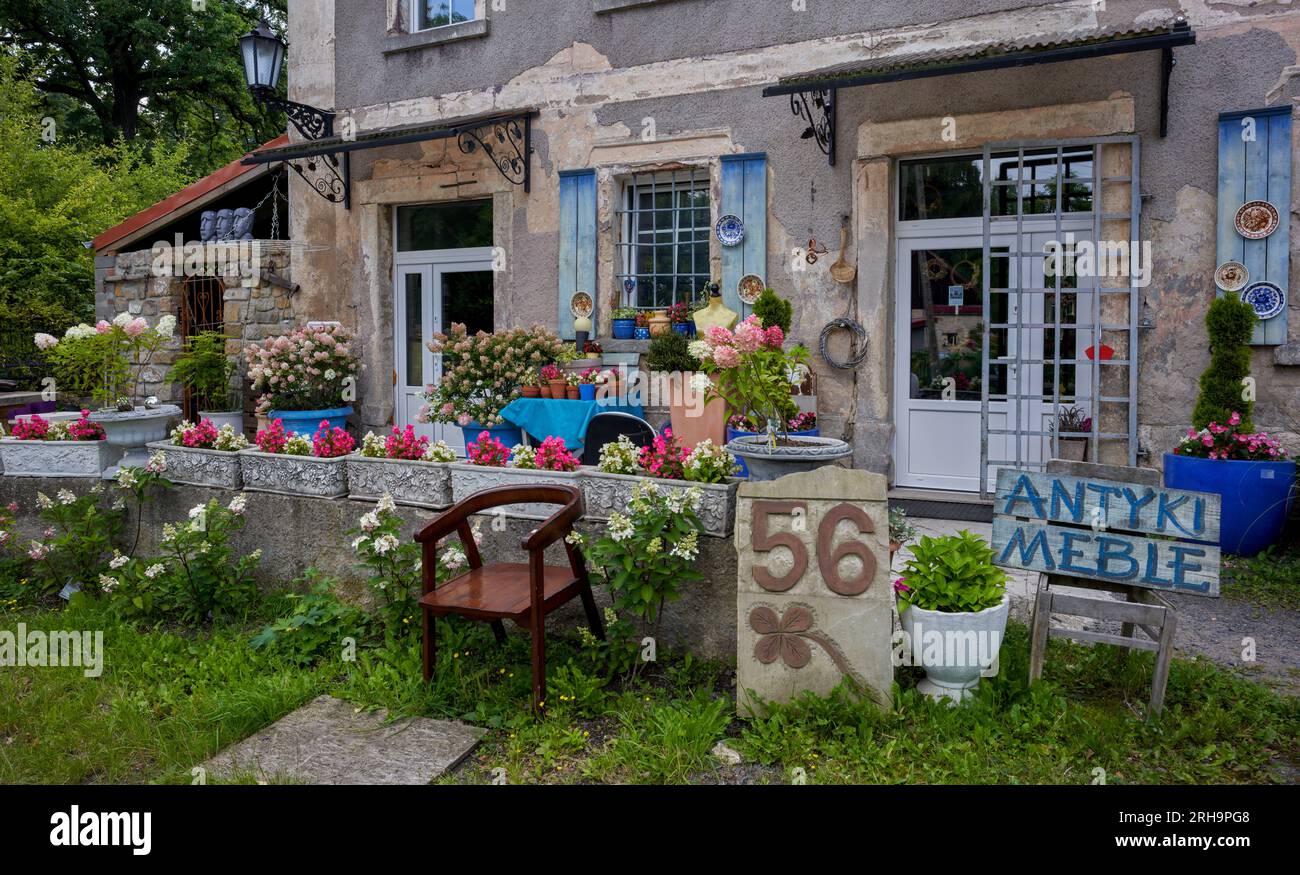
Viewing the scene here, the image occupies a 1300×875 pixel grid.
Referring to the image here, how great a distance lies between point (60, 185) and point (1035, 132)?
41.3 ft

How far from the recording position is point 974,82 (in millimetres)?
6285

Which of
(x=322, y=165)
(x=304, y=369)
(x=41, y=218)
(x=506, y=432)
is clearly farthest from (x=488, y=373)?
(x=41, y=218)

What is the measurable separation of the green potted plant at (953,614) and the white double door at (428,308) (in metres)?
5.87

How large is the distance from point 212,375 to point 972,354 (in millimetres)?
6985

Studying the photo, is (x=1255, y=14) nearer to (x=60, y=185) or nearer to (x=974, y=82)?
(x=974, y=82)

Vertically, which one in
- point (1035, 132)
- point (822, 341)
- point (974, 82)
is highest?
point (974, 82)

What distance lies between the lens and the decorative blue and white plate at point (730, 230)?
23.1 feet

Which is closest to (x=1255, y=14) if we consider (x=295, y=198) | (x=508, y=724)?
(x=508, y=724)

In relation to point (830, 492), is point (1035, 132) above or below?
above

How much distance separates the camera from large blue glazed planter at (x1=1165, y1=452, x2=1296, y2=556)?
17.4ft

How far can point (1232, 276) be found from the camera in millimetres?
5660

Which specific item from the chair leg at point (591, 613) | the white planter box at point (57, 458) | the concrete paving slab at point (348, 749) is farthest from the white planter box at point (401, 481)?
the white planter box at point (57, 458)

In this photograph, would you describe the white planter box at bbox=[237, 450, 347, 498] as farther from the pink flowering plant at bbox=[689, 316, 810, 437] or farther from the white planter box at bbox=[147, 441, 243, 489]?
the pink flowering plant at bbox=[689, 316, 810, 437]

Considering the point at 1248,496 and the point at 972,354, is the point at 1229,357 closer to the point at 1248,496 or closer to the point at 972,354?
the point at 1248,496
